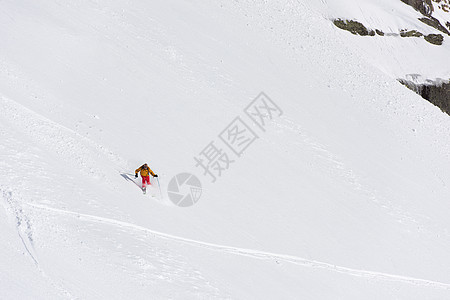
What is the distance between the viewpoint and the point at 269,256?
567 inches

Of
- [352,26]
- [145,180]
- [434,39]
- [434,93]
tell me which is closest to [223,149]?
[145,180]

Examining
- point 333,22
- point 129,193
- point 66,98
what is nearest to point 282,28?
point 333,22

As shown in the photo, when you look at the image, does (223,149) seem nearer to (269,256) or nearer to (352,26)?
(269,256)

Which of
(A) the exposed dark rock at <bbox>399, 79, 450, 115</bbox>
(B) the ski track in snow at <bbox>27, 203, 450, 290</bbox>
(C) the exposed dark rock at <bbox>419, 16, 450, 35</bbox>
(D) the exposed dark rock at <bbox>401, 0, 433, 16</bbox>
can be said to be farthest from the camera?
(D) the exposed dark rock at <bbox>401, 0, 433, 16</bbox>

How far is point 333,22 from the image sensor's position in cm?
2784

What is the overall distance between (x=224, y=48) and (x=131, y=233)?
43.6 ft

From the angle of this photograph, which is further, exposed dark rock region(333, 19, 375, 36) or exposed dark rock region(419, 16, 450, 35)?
exposed dark rock region(419, 16, 450, 35)

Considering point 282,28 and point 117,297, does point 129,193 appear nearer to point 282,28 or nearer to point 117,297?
point 117,297

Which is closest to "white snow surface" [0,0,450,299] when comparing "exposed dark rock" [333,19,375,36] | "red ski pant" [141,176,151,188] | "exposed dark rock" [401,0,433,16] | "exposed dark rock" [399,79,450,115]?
"red ski pant" [141,176,151,188]

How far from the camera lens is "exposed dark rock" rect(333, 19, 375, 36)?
91.4ft

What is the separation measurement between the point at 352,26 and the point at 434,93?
5.91 metres

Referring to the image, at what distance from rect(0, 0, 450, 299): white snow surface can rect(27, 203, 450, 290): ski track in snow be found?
0.06 m

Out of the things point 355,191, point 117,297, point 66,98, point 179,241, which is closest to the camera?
point 117,297

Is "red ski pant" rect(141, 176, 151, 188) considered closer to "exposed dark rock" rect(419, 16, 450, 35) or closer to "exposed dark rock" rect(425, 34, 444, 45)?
"exposed dark rock" rect(425, 34, 444, 45)
